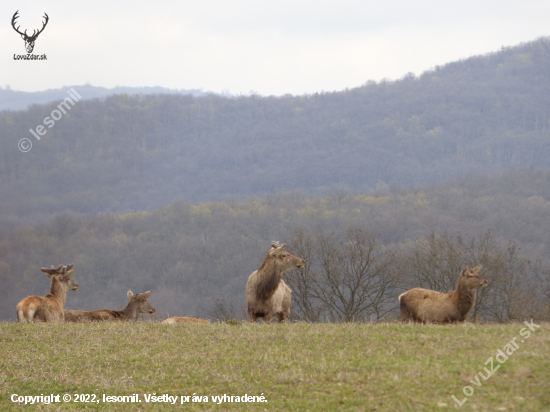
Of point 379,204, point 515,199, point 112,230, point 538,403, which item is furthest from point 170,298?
point 538,403

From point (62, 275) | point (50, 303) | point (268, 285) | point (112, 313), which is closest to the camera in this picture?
point (268, 285)

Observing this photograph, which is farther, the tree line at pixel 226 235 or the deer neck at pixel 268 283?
the tree line at pixel 226 235

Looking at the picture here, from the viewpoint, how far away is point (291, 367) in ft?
38.9

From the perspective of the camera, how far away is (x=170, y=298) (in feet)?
361

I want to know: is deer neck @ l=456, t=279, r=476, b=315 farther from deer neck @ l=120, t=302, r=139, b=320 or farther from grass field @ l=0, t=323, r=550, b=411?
deer neck @ l=120, t=302, r=139, b=320

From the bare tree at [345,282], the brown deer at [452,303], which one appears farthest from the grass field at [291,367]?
the bare tree at [345,282]

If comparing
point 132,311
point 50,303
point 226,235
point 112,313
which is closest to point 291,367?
point 50,303

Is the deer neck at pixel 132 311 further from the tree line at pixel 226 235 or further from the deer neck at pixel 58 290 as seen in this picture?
the tree line at pixel 226 235

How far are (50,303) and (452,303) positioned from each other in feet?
39.2

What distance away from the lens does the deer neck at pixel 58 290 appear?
2094 cm

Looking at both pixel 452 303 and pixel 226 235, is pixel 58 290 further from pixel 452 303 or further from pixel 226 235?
pixel 226 235

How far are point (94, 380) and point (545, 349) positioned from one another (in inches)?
317

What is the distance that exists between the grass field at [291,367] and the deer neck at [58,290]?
512 centimetres

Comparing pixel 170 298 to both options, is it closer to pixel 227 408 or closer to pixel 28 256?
pixel 28 256
